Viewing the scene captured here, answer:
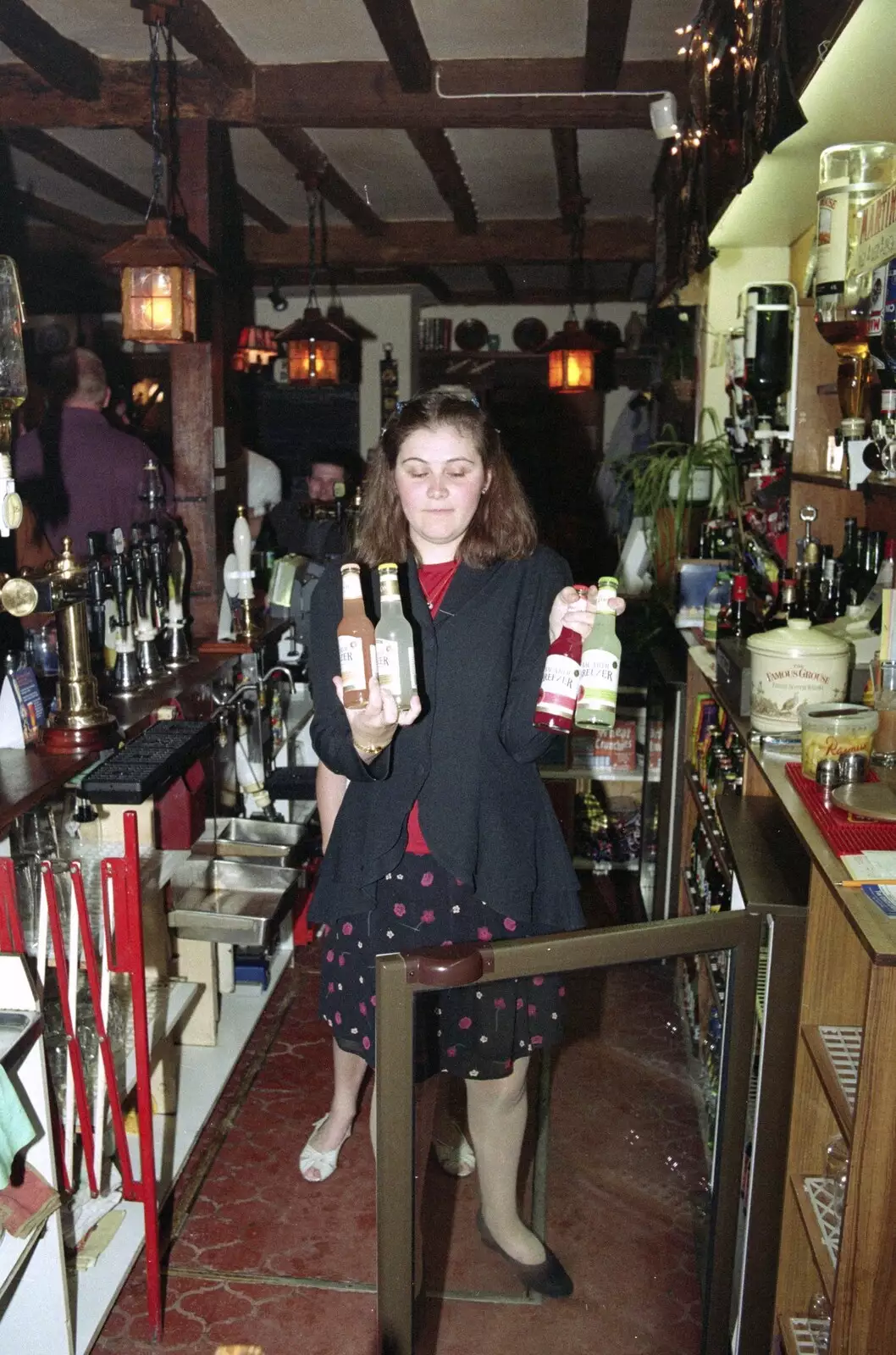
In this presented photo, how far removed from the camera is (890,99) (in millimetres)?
2281

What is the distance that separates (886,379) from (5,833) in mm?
1881

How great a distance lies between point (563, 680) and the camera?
6.17 feet

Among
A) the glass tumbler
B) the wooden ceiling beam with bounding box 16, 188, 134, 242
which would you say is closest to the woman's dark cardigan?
the glass tumbler

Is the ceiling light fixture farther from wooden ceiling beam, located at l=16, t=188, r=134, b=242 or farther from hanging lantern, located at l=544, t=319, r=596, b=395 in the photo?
wooden ceiling beam, located at l=16, t=188, r=134, b=242

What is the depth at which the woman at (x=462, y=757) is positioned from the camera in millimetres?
1978

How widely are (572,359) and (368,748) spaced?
18.7 feet

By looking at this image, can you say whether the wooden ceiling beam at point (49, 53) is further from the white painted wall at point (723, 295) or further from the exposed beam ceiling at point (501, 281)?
the exposed beam ceiling at point (501, 281)

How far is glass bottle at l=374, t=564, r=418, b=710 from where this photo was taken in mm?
1810

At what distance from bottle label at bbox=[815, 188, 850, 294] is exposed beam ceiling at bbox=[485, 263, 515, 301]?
5953 millimetres

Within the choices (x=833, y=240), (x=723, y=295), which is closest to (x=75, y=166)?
(x=723, y=295)

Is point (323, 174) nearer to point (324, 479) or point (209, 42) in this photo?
point (324, 479)

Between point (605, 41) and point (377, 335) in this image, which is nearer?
→ point (605, 41)

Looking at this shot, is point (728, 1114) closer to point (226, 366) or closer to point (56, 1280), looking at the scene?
point (56, 1280)

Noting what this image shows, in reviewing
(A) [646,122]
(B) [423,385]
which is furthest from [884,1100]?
(B) [423,385]
